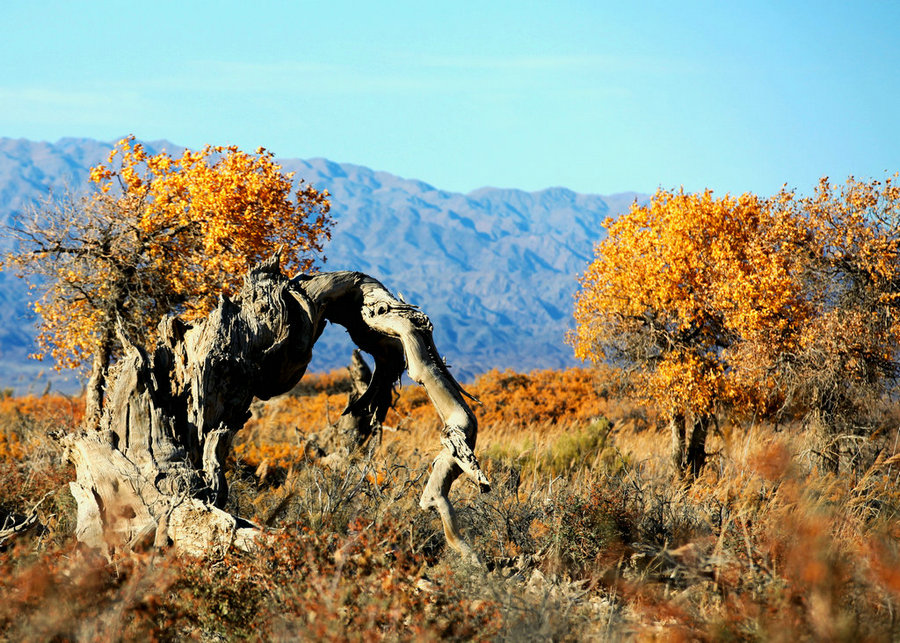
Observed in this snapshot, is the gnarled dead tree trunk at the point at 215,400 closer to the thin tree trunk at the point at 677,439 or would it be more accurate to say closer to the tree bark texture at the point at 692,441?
the thin tree trunk at the point at 677,439

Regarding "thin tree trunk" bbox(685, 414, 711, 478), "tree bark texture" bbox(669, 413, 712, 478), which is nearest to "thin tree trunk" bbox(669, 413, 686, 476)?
"tree bark texture" bbox(669, 413, 712, 478)

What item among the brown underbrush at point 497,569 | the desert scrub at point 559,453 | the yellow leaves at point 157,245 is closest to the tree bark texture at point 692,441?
the desert scrub at point 559,453

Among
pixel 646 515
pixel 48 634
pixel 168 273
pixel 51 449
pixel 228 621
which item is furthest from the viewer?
pixel 168 273

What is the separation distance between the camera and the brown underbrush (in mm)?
4340

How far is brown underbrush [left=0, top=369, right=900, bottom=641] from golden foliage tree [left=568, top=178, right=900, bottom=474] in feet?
9.78

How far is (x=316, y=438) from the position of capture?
43.3 ft

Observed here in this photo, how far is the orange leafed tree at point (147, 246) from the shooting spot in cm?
1386

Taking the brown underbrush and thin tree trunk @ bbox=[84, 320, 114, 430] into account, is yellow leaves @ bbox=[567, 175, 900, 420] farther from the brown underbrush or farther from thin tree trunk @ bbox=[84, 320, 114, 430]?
thin tree trunk @ bbox=[84, 320, 114, 430]

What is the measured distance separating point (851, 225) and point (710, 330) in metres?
3.10

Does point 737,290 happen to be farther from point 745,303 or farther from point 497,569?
point 497,569

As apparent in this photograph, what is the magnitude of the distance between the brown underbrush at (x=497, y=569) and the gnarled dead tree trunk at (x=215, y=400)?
0.40m

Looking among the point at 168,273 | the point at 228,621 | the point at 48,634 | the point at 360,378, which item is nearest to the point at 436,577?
the point at 228,621

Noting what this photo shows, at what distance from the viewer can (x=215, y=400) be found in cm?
710

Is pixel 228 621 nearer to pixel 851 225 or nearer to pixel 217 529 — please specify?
pixel 217 529
